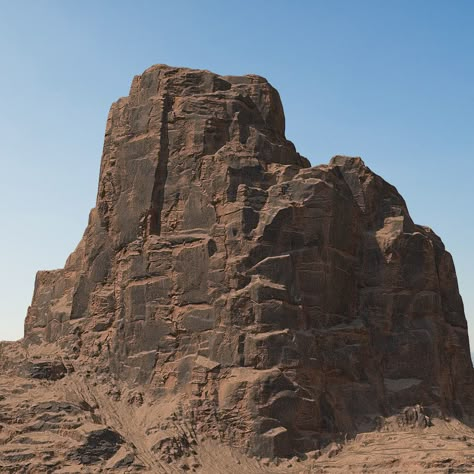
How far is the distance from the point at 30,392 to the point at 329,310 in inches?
592

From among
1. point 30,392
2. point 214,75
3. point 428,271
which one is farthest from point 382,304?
point 30,392

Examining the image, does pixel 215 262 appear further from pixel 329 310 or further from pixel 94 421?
pixel 94 421

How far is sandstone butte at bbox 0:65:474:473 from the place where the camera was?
46031 mm

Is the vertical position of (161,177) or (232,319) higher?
(161,177)

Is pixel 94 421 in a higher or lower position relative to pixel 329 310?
lower

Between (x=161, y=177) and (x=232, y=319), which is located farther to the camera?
(x=161, y=177)

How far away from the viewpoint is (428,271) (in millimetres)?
54062

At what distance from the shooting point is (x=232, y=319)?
158ft

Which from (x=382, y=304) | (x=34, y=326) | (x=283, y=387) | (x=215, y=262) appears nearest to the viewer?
(x=283, y=387)

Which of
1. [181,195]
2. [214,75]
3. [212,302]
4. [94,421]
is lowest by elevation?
[94,421]

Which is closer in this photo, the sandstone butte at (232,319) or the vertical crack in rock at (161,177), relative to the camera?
the sandstone butte at (232,319)

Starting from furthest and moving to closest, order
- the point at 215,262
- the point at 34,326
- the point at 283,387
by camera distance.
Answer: the point at 34,326
the point at 215,262
the point at 283,387

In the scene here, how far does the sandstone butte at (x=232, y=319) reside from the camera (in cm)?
4603

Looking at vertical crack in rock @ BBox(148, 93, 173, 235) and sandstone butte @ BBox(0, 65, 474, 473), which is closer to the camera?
sandstone butte @ BBox(0, 65, 474, 473)
